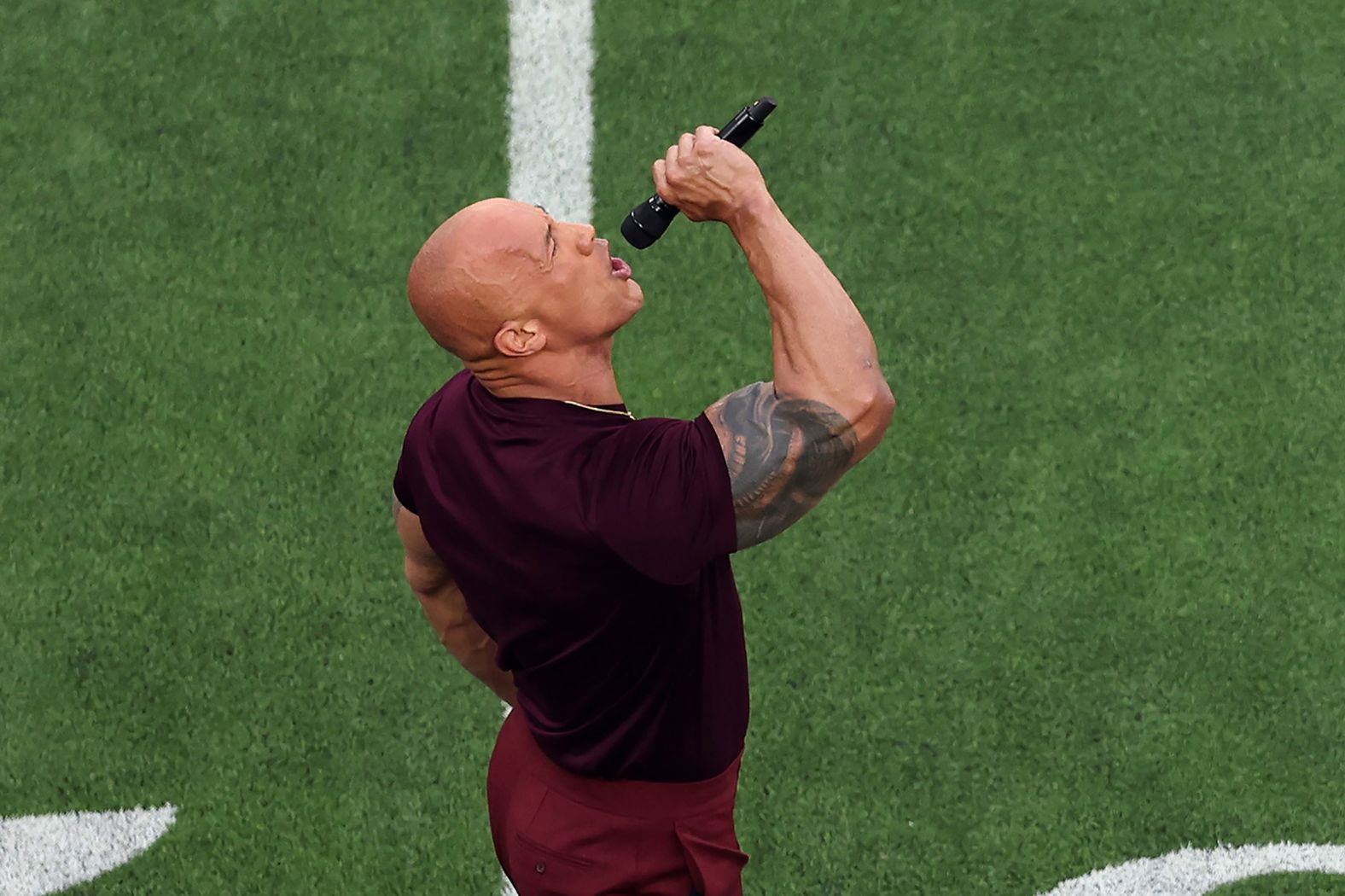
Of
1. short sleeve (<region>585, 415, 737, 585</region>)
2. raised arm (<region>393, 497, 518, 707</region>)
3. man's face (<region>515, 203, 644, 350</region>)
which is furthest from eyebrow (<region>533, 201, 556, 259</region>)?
raised arm (<region>393, 497, 518, 707</region>)

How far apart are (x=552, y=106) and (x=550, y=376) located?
261 centimetres

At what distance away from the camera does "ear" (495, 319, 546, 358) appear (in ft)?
7.96

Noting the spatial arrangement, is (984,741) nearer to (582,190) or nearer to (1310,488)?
(1310,488)

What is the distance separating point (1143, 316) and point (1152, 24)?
3.59ft

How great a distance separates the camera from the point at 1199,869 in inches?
147

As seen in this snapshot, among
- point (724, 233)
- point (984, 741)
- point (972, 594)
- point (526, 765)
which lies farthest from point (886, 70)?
point (526, 765)

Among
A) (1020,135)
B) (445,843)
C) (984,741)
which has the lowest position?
(445,843)

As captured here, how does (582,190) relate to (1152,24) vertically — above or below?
below

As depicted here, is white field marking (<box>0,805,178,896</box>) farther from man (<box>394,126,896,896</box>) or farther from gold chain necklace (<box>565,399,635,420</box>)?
gold chain necklace (<box>565,399,635,420</box>)

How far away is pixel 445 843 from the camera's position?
12.7 ft

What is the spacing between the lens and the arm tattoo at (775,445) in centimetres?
229

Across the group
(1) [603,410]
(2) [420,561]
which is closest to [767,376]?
(2) [420,561]

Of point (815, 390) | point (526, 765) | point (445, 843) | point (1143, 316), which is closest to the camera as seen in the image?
point (815, 390)

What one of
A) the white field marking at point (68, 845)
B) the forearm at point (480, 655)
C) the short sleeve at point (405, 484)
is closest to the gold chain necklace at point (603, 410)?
the short sleeve at point (405, 484)
